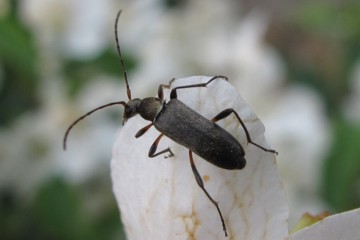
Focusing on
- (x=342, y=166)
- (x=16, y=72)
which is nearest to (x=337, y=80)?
(x=342, y=166)

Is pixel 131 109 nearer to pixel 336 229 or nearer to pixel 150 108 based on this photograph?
pixel 150 108

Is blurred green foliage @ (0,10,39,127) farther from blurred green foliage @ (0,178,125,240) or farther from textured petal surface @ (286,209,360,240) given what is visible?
textured petal surface @ (286,209,360,240)

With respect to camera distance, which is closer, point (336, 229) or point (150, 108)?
point (336, 229)

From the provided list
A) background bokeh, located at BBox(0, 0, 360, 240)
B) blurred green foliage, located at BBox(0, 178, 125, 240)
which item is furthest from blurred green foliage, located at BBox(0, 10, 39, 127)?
blurred green foliage, located at BBox(0, 178, 125, 240)

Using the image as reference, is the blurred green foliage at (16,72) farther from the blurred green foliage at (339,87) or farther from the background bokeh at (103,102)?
the blurred green foliage at (339,87)

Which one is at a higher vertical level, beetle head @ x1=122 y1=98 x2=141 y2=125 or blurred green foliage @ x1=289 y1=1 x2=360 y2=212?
beetle head @ x1=122 y1=98 x2=141 y2=125

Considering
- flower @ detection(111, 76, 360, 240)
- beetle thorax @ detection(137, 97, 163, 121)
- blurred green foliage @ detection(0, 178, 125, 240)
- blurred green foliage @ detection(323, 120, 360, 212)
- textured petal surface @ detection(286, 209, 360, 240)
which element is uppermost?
beetle thorax @ detection(137, 97, 163, 121)
